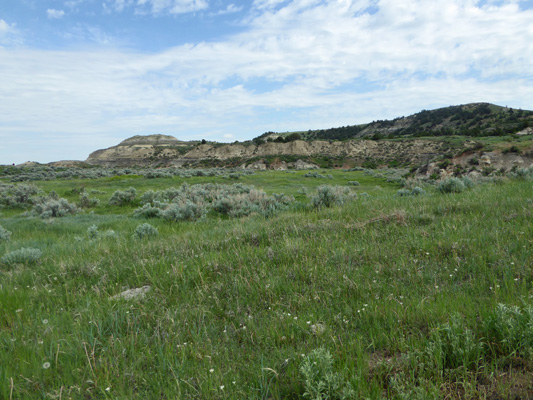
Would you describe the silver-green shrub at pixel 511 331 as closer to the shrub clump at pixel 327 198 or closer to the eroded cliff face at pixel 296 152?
the shrub clump at pixel 327 198

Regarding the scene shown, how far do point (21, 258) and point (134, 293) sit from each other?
11.7ft

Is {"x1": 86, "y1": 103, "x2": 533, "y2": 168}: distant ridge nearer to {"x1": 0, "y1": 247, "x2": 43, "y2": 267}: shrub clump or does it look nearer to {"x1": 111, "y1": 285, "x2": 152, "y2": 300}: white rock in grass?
{"x1": 111, "y1": 285, "x2": 152, "y2": 300}: white rock in grass

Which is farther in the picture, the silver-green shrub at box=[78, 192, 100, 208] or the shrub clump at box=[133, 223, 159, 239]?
the silver-green shrub at box=[78, 192, 100, 208]

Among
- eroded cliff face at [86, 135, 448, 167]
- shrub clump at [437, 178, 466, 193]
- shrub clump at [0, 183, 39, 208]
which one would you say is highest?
eroded cliff face at [86, 135, 448, 167]

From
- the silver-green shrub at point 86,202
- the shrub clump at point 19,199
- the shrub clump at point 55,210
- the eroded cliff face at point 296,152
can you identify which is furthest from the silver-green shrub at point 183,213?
the eroded cliff face at point 296,152

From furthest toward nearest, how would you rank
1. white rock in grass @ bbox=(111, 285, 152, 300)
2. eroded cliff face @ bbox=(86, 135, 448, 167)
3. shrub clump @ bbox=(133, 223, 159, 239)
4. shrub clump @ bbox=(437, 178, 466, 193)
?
1. eroded cliff face @ bbox=(86, 135, 448, 167)
2. shrub clump @ bbox=(437, 178, 466, 193)
3. shrub clump @ bbox=(133, 223, 159, 239)
4. white rock in grass @ bbox=(111, 285, 152, 300)

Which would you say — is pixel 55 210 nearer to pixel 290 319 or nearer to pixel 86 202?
pixel 86 202

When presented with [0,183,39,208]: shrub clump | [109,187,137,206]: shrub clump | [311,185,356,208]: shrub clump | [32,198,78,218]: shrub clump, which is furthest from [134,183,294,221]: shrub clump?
[0,183,39,208]: shrub clump

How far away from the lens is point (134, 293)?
404cm

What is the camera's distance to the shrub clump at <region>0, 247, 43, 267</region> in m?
5.85

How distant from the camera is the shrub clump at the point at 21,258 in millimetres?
5847

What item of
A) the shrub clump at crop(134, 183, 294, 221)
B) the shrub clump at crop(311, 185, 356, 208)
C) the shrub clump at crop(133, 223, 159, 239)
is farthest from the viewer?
the shrub clump at crop(134, 183, 294, 221)

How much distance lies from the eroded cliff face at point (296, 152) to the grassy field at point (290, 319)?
51.8m

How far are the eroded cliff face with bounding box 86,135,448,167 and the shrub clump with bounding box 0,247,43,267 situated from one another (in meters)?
53.6
